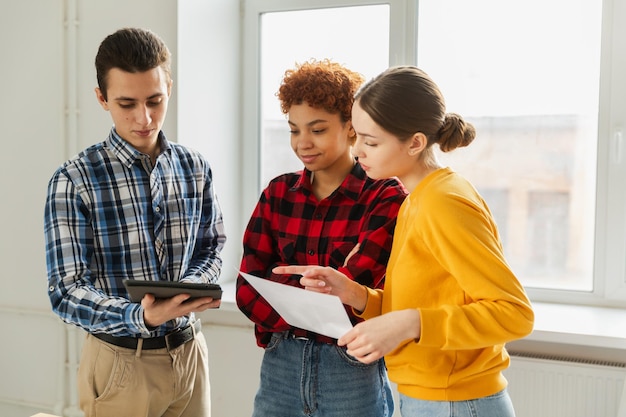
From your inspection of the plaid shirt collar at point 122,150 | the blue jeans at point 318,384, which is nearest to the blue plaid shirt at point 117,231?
the plaid shirt collar at point 122,150

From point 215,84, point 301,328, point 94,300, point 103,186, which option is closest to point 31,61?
point 215,84

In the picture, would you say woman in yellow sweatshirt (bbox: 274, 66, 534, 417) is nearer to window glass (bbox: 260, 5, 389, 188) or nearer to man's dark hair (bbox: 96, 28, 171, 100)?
man's dark hair (bbox: 96, 28, 171, 100)

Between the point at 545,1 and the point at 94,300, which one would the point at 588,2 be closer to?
the point at 545,1

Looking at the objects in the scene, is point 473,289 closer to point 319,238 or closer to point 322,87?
point 319,238

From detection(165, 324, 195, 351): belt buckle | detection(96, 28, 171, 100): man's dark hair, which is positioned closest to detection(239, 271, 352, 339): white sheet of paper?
detection(165, 324, 195, 351): belt buckle

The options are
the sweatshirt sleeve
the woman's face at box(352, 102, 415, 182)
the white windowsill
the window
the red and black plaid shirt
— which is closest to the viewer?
the sweatshirt sleeve

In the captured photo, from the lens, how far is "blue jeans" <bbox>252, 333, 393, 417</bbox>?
1.54 meters

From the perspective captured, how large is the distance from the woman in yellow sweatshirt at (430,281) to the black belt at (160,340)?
0.48 metres

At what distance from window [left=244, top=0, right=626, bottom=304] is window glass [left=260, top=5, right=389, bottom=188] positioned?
0.01 m

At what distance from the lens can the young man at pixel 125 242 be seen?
1626 mm

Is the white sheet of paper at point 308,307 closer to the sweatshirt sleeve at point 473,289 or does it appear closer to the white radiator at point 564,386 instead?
the sweatshirt sleeve at point 473,289

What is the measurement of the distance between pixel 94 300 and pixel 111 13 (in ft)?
5.13

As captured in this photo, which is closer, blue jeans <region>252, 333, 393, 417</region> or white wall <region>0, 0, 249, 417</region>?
blue jeans <region>252, 333, 393, 417</region>

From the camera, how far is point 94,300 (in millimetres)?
1596
